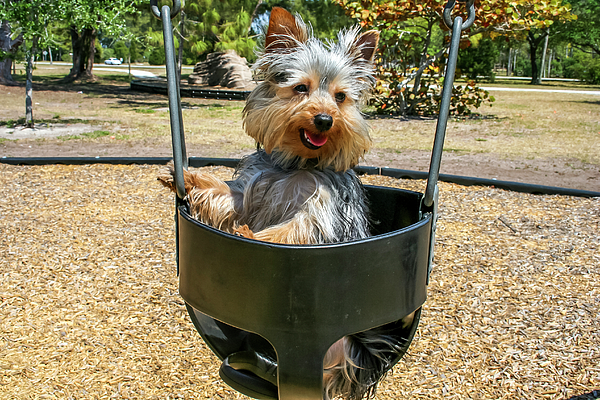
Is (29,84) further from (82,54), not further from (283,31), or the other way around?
(82,54)

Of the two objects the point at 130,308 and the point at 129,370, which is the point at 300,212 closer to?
the point at 129,370

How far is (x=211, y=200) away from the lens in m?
2.83

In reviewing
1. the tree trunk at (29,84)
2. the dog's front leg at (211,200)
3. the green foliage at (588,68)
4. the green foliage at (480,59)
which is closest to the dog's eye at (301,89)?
the dog's front leg at (211,200)

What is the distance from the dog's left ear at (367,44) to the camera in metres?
2.59

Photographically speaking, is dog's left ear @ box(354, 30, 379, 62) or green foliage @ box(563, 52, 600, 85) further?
green foliage @ box(563, 52, 600, 85)

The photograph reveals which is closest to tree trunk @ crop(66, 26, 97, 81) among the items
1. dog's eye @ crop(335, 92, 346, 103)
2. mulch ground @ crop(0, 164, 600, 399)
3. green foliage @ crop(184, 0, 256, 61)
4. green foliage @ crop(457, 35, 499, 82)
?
green foliage @ crop(184, 0, 256, 61)

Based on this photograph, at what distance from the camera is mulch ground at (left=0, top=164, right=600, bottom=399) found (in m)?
3.12

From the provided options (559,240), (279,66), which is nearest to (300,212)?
(279,66)

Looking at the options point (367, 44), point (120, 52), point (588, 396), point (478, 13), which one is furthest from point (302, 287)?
point (120, 52)

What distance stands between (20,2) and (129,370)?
30.9 ft

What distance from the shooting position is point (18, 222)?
17.9 ft

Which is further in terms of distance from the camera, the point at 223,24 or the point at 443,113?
the point at 223,24

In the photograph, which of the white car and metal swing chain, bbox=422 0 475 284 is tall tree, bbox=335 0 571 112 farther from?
the white car

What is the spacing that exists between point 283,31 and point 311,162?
670 millimetres
